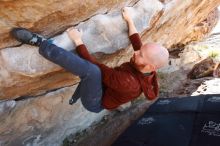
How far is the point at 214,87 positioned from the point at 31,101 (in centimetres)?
402

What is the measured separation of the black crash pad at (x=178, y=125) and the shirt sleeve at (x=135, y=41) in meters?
1.42

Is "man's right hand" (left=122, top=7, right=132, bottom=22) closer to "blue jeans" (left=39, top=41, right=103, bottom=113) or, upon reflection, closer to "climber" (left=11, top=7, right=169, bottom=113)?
"climber" (left=11, top=7, right=169, bottom=113)

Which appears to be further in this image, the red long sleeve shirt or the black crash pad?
the black crash pad

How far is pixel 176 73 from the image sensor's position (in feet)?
25.6

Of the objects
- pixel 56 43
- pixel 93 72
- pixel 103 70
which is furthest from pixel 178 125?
pixel 56 43

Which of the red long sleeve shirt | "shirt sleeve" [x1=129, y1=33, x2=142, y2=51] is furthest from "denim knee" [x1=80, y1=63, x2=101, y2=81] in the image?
"shirt sleeve" [x1=129, y1=33, x2=142, y2=51]

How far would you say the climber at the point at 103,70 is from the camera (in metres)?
3.16

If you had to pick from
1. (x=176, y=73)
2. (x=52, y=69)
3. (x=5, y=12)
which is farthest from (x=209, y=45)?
(x=5, y=12)

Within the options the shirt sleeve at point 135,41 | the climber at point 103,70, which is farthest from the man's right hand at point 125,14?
the climber at point 103,70

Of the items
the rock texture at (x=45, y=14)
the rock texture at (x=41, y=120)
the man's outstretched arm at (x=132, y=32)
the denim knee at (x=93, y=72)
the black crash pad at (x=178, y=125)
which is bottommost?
the black crash pad at (x=178, y=125)

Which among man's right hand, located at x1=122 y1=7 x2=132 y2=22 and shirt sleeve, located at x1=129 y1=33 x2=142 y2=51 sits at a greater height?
man's right hand, located at x1=122 y1=7 x2=132 y2=22

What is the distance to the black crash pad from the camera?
4633 millimetres

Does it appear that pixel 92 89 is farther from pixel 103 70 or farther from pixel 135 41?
pixel 135 41

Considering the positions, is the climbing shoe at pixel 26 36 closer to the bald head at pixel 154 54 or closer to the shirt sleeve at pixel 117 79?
the shirt sleeve at pixel 117 79
